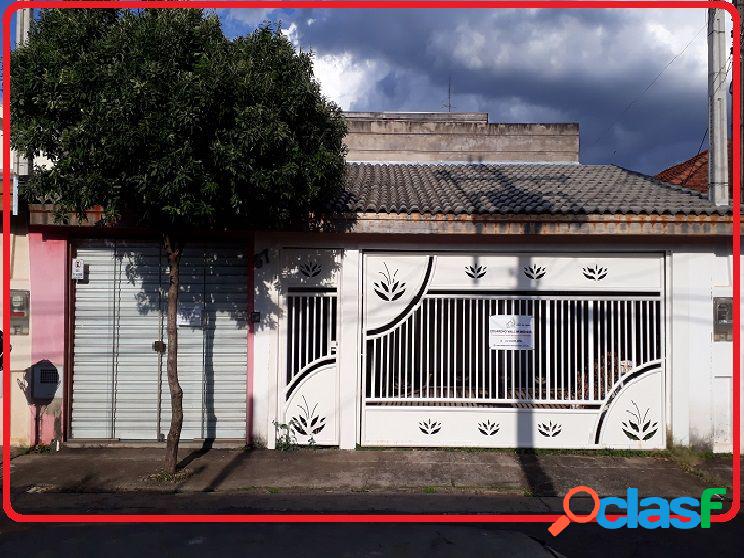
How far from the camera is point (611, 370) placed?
8.18m

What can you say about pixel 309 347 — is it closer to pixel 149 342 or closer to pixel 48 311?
pixel 149 342

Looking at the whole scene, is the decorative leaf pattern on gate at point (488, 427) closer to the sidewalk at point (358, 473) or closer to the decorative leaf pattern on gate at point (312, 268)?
the sidewalk at point (358, 473)

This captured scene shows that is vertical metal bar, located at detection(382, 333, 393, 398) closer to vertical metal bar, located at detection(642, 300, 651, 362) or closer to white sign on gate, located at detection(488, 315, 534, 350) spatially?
white sign on gate, located at detection(488, 315, 534, 350)

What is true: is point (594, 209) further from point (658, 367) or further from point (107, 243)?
point (107, 243)

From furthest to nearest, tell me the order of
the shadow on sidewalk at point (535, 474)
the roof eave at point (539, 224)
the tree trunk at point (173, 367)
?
the roof eave at point (539, 224), the tree trunk at point (173, 367), the shadow on sidewalk at point (535, 474)

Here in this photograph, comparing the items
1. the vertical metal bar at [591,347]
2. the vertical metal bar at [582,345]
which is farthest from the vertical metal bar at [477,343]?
the vertical metal bar at [591,347]

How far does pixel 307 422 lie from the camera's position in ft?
26.8

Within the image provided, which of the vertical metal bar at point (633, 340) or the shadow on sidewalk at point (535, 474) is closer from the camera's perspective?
the shadow on sidewalk at point (535, 474)

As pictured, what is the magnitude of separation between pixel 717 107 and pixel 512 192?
2932 millimetres

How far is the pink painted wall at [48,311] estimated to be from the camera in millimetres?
8141

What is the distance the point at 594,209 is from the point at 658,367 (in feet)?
7.87

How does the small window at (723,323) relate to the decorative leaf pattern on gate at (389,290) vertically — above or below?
below

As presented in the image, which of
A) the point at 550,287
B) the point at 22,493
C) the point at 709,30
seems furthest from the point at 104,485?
the point at 709,30

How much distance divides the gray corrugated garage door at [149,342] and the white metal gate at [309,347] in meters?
0.65
